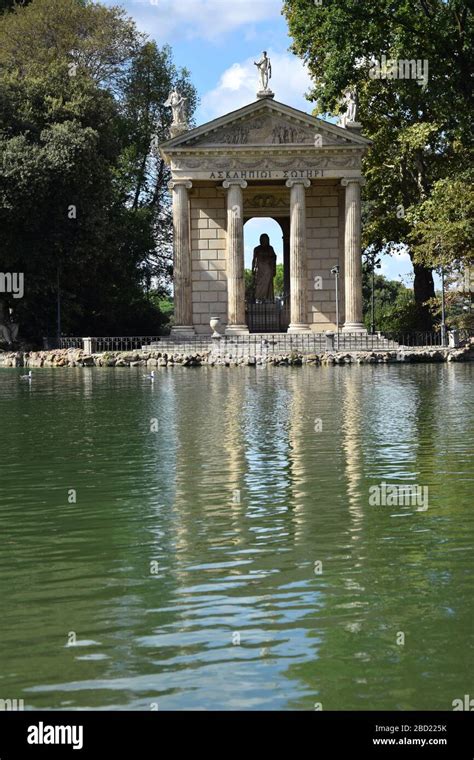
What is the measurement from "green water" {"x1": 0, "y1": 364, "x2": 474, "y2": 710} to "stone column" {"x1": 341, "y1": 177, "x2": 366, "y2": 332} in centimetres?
4236

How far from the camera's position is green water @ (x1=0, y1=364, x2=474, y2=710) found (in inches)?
287

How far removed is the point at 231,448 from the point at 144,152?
67.8 m

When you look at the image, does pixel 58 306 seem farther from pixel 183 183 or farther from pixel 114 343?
pixel 183 183

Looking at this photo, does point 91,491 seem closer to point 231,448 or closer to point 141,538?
point 141,538

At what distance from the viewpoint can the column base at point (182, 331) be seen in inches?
2502

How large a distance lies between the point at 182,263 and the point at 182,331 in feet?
13.4

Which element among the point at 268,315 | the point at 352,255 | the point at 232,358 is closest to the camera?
the point at 232,358

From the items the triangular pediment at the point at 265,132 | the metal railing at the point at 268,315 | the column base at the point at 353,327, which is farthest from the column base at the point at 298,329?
the triangular pediment at the point at 265,132

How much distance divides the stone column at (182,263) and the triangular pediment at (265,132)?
2.59 m

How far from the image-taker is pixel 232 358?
52.0 m

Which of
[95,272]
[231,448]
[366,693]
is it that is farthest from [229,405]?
[95,272]

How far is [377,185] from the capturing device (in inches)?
2741

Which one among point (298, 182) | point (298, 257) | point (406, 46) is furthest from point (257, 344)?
point (406, 46)

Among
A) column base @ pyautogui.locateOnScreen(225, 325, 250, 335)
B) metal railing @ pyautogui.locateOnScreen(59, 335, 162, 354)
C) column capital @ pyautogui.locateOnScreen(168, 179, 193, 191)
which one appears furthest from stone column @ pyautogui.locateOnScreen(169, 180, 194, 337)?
column base @ pyautogui.locateOnScreen(225, 325, 250, 335)
